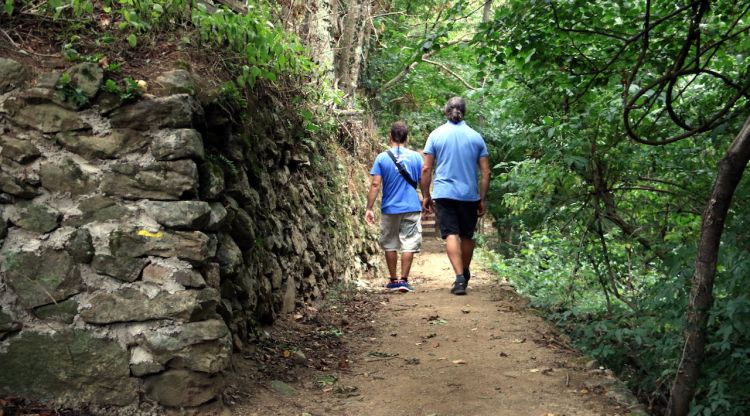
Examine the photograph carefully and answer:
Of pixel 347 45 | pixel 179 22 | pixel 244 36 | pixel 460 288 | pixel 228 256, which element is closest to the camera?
pixel 228 256

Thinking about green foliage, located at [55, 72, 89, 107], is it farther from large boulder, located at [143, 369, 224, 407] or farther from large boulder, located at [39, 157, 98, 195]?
large boulder, located at [143, 369, 224, 407]

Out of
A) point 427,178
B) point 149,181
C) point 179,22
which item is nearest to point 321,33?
point 427,178

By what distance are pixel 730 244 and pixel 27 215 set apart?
160 inches

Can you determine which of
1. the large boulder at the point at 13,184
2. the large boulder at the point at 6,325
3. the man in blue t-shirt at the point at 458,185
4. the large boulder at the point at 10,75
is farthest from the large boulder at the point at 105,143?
the man in blue t-shirt at the point at 458,185

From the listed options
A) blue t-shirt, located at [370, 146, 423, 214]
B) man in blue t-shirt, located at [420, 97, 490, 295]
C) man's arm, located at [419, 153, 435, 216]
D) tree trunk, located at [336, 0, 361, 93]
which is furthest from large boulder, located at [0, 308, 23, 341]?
tree trunk, located at [336, 0, 361, 93]

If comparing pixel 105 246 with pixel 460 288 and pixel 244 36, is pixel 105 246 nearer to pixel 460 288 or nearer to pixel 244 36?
→ pixel 244 36

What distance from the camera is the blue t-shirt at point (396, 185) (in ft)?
24.4

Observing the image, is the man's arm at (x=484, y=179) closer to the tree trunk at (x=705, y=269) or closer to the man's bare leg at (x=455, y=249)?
the man's bare leg at (x=455, y=249)

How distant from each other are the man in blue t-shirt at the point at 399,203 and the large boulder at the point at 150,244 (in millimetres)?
4131

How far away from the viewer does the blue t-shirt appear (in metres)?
7.43

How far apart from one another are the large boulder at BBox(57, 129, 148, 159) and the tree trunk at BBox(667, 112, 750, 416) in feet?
10.3

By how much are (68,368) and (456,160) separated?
172 inches

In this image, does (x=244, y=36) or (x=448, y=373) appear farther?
(x=244, y=36)

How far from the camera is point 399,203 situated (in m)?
7.42
